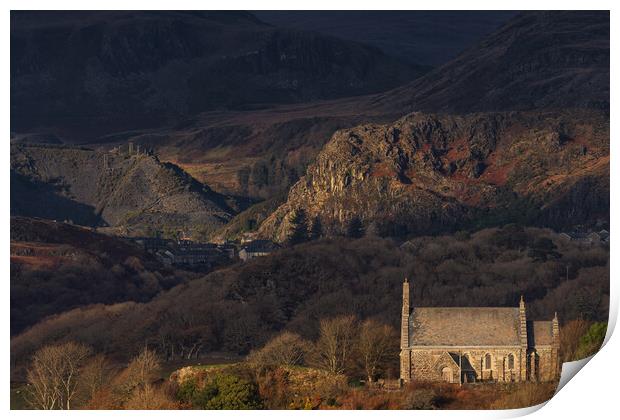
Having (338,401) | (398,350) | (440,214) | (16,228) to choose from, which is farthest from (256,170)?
(338,401)

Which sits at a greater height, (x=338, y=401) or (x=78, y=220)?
(x=338, y=401)

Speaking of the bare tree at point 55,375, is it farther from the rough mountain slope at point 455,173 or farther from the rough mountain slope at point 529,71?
the rough mountain slope at point 529,71

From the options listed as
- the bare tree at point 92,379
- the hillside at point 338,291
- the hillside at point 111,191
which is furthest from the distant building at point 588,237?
the bare tree at point 92,379

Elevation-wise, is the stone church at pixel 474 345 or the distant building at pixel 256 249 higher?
the stone church at pixel 474 345
